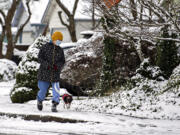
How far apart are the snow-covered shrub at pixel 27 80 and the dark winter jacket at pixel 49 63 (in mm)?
2714

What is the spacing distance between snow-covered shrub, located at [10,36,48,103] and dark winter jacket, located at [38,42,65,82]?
2.71m

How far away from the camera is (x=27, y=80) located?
39.9 ft

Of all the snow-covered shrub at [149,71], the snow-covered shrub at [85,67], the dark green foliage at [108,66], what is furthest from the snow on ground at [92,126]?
the snow-covered shrub at [85,67]

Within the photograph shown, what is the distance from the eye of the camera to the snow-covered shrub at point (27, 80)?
39.9ft

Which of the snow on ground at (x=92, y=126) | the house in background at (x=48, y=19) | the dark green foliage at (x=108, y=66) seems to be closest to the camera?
the snow on ground at (x=92, y=126)

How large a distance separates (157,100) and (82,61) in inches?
181

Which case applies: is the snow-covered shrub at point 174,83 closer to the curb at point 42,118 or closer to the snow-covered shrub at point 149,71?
the snow-covered shrub at point 149,71

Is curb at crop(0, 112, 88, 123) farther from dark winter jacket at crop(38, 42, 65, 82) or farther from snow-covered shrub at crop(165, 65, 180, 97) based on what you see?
snow-covered shrub at crop(165, 65, 180, 97)

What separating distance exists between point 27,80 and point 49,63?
2926 millimetres

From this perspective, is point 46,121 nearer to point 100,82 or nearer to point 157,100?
point 157,100

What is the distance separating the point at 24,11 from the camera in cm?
4344

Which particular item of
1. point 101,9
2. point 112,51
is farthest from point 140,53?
point 101,9

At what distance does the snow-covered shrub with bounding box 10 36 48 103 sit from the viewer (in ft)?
39.9

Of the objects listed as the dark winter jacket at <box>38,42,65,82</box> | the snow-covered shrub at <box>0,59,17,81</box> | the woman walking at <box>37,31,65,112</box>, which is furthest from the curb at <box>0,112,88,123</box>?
the snow-covered shrub at <box>0,59,17,81</box>
